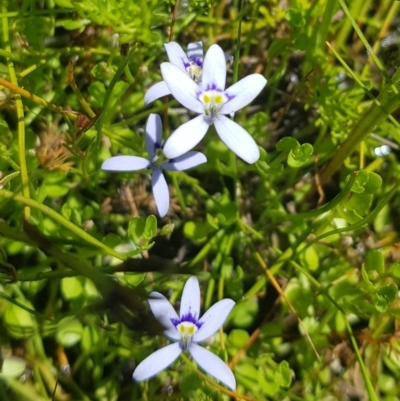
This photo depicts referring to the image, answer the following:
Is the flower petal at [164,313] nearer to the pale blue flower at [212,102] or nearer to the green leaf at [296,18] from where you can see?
the pale blue flower at [212,102]

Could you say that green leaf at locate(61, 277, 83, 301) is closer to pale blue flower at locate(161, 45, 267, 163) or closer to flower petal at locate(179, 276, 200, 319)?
flower petal at locate(179, 276, 200, 319)

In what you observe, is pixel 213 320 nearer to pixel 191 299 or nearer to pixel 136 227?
pixel 191 299

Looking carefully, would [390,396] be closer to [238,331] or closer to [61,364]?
[238,331]

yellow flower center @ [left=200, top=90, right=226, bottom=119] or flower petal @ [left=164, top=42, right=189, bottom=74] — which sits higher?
flower petal @ [left=164, top=42, right=189, bottom=74]

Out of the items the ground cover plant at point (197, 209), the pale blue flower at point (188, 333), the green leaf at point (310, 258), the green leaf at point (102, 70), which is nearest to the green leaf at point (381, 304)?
the ground cover plant at point (197, 209)

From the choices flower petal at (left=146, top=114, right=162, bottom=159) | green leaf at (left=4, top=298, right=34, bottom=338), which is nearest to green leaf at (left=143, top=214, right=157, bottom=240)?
flower petal at (left=146, top=114, right=162, bottom=159)

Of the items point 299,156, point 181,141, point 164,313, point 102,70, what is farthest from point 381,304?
point 102,70

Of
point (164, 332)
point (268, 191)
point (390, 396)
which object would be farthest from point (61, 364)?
point (390, 396)
